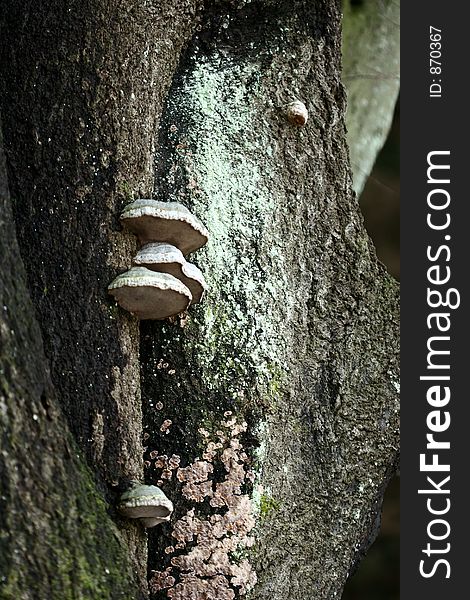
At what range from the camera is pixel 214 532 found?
2.05 meters

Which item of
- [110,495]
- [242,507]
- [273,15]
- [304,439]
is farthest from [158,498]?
[273,15]

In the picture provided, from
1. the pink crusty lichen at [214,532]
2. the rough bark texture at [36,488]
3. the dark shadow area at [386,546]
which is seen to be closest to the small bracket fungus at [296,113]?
the pink crusty lichen at [214,532]

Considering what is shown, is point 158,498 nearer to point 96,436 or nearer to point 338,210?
point 96,436

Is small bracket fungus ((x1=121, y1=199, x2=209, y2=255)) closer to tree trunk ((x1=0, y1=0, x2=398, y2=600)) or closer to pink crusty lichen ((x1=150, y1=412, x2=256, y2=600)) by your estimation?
tree trunk ((x1=0, y1=0, x2=398, y2=600))

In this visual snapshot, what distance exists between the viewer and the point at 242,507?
2.07 meters

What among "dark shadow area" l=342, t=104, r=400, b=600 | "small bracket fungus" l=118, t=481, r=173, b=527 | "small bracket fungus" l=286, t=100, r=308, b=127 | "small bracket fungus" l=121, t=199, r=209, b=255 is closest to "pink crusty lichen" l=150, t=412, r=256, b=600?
"small bracket fungus" l=118, t=481, r=173, b=527

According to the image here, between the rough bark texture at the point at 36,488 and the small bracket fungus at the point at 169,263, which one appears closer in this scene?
the rough bark texture at the point at 36,488

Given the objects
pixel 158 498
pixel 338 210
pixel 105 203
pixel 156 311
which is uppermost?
pixel 338 210

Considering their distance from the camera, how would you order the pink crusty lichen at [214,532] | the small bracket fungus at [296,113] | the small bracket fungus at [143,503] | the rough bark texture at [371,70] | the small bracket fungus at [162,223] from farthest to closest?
the rough bark texture at [371,70] < the small bracket fungus at [296,113] < the pink crusty lichen at [214,532] < the small bracket fungus at [162,223] < the small bracket fungus at [143,503]

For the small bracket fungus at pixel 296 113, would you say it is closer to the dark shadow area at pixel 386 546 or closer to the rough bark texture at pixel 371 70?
the rough bark texture at pixel 371 70

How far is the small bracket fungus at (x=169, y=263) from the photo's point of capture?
6.33 ft

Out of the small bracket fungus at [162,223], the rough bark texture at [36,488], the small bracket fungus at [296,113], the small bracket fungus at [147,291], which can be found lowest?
the rough bark texture at [36,488]

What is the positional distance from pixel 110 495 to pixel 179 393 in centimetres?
32

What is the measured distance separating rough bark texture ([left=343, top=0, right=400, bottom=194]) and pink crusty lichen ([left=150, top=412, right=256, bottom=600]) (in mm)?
2612
